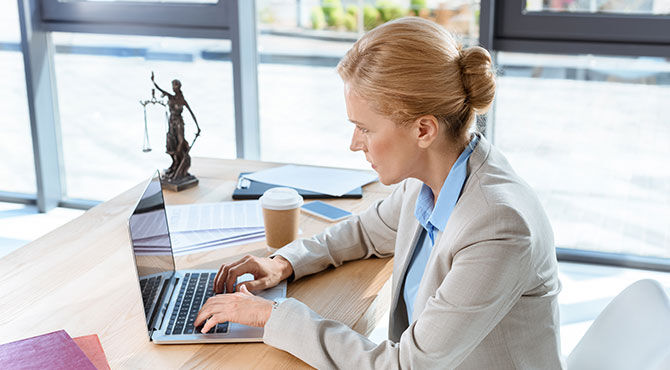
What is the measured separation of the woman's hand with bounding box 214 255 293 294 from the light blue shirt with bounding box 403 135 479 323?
0.26 m

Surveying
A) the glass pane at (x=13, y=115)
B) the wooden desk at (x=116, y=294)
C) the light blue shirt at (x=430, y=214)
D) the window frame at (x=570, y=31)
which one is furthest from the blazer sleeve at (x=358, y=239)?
the glass pane at (x=13, y=115)

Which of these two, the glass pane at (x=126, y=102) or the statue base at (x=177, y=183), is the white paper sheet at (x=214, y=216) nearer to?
the statue base at (x=177, y=183)

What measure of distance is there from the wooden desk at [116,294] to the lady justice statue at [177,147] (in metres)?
0.21

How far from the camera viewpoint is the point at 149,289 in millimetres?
1294

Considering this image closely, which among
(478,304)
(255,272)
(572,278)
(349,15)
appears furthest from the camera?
(349,15)

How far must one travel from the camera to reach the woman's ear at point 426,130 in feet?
4.14

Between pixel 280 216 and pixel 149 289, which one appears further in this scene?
pixel 280 216

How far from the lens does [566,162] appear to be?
313 cm

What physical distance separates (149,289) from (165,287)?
0.12m

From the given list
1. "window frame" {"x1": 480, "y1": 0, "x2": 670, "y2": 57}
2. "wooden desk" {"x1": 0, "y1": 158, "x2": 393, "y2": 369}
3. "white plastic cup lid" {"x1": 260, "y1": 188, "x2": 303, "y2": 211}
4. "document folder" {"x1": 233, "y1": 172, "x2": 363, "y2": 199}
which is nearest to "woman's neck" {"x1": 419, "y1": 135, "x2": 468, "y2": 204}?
"wooden desk" {"x1": 0, "y1": 158, "x2": 393, "y2": 369}

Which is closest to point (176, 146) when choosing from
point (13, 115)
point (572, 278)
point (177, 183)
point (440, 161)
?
point (177, 183)

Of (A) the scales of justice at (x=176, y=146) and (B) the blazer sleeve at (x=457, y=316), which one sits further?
(A) the scales of justice at (x=176, y=146)

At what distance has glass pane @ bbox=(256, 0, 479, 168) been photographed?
3170 mm

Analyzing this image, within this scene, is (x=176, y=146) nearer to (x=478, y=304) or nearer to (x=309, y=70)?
(x=478, y=304)
